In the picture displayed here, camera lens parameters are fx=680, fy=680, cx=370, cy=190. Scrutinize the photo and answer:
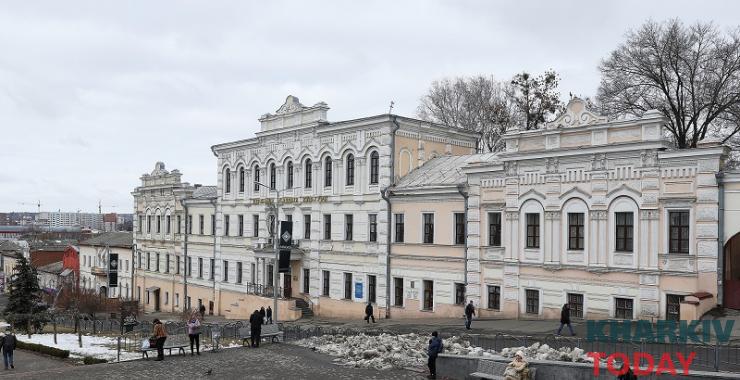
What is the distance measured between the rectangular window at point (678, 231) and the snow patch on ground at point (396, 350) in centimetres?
841

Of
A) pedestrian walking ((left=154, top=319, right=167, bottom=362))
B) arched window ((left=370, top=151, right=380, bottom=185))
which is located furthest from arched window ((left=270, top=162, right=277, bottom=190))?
pedestrian walking ((left=154, top=319, right=167, bottom=362))

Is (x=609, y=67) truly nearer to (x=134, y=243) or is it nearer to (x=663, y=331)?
(x=663, y=331)

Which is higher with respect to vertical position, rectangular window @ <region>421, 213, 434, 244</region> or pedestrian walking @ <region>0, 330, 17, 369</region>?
rectangular window @ <region>421, 213, 434, 244</region>

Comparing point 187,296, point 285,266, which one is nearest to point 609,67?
point 285,266

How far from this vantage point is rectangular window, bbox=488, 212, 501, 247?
101ft

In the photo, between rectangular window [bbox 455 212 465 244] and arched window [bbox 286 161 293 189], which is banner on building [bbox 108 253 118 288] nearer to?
arched window [bbox 286 161 293 189]

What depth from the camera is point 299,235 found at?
137ft

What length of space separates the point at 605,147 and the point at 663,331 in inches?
370

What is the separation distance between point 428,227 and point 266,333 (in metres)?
11.7

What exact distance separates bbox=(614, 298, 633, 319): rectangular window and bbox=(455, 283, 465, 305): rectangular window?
772 centimetres

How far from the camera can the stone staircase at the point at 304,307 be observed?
40000 millimetres

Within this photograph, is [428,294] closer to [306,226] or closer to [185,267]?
[306,226]

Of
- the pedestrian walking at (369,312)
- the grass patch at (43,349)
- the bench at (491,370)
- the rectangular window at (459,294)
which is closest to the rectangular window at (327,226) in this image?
the pedestrian walking at (369,312)

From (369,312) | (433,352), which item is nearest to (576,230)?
(369,312)
